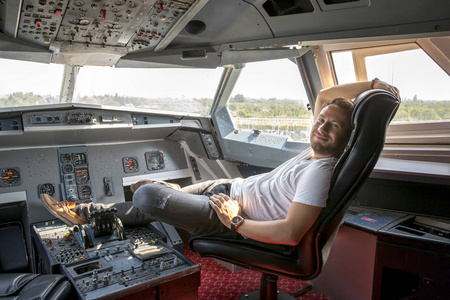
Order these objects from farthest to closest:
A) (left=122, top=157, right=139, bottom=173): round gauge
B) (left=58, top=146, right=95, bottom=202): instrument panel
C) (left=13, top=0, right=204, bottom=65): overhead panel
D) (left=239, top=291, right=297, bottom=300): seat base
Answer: (left=122, top=157, right=139, bottom=173): round gauge < (left=58, top=146, right=95, bottom=202): instrument panel < (left=239, top=291, right=297, bottom=300): seat base < (left=13, top=0, right=204, bottom=65): overhead panel

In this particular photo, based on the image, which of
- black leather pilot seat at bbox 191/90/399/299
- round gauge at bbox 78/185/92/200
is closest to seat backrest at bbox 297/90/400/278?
black leather pilot seat at bbox 191/90/399/299

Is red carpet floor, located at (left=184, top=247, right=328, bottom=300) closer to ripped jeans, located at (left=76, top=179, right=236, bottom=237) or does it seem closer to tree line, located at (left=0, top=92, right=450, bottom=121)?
ripped jeans, located at (left=76, top=179, right=236, bottom=237)

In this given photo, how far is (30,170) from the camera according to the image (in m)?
2.77

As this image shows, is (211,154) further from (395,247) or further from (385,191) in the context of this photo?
(395,247)

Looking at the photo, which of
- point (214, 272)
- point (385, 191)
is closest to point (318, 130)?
point (385, 191)

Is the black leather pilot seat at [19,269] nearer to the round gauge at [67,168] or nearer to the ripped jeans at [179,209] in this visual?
the round gauge at [67,168]

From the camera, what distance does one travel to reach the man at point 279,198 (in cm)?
136

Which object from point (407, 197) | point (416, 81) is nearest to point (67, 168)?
point (407, 197)

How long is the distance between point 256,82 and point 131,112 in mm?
1165

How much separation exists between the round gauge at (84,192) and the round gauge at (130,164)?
377mm

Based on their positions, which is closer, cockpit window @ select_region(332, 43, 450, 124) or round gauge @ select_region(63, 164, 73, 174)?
cockpit window @ select_region(332, 43, 450, 124)

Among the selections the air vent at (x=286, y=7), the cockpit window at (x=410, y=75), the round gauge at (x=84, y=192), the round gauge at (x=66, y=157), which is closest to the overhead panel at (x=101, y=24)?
the air vent at (x=286, y=7)

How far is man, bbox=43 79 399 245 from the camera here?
136 cm

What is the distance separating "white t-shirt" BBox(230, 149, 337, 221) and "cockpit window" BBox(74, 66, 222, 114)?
5.19ft
